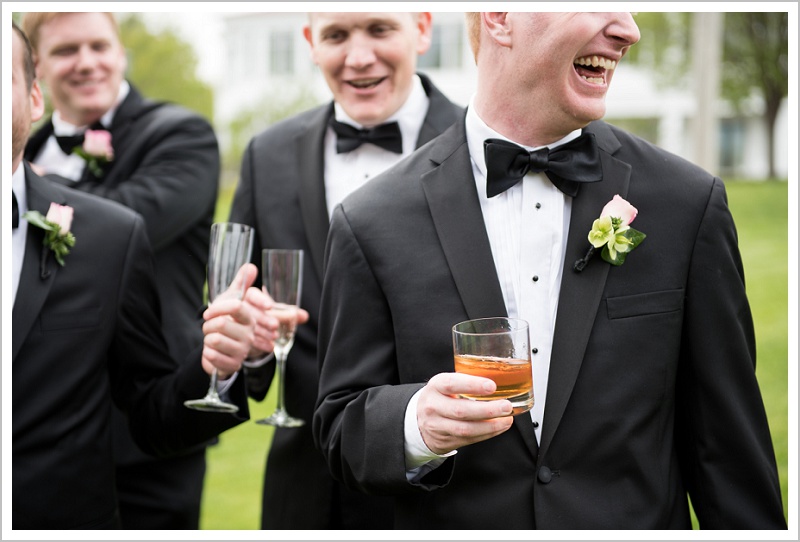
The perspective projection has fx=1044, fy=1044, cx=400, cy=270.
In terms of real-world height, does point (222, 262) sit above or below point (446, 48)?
below

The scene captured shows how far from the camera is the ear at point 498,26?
3.16m

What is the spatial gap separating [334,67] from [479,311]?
1.89 meters

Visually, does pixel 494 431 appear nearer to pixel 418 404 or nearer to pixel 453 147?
pixel 418 404

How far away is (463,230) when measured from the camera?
3.19 m

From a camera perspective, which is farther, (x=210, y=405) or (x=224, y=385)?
(x=224, y=385)

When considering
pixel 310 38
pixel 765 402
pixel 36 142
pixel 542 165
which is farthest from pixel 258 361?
pixel 765 402

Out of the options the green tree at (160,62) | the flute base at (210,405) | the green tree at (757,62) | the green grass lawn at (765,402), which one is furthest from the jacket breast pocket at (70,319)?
the green tree at (160,62)

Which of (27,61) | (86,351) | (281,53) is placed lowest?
(86,351)

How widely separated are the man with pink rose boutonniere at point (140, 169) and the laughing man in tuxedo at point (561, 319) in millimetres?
2343

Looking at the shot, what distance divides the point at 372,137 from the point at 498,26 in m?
1.55

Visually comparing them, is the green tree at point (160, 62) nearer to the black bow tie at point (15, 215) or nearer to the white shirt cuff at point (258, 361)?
the white shirt cuff at point (258, 361)

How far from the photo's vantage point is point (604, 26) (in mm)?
3033

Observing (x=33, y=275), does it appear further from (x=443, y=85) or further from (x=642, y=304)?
(x=443, y=85)

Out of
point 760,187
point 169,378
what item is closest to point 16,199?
Result: point 169,378
